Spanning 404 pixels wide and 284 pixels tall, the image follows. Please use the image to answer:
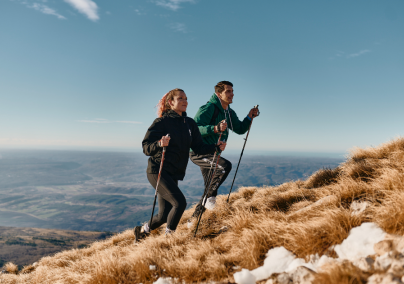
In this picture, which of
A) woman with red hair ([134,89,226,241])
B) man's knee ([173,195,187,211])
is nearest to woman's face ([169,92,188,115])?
woman with red hair ([134,89,226,241])

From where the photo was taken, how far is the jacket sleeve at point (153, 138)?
182 inches

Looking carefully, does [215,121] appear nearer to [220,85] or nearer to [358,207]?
[220,85]

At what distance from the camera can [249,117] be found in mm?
7309

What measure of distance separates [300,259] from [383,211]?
1.49 metres

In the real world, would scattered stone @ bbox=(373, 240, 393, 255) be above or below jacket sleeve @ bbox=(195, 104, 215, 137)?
below

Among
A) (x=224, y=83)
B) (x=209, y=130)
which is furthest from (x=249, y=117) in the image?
(x=209, y=130)

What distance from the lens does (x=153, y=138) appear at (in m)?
4.88

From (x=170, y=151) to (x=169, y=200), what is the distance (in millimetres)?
1095

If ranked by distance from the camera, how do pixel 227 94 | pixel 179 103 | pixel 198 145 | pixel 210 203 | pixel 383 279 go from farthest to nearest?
pixel 227 94 < pixel 210 203 < pixel 198 145 < pixel 179 103 < pixel 383 279

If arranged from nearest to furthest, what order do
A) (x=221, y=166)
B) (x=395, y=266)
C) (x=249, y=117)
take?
(x=395, y=266) < (x=221, y=166) < (x=249, y=117)

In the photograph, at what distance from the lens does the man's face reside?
6.62 meters

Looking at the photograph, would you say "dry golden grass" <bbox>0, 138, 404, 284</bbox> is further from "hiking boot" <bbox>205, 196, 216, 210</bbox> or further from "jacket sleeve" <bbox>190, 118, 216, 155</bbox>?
"jacket sleeve" <bbox>190, 118, 216, 155</bbox>

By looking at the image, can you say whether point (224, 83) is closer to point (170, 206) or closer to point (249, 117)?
point (249, 117)

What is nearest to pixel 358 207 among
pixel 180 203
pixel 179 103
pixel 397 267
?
pixel 397 267
